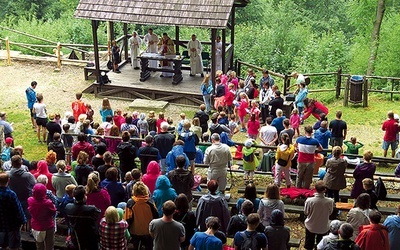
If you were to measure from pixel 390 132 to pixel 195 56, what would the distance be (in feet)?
26.1

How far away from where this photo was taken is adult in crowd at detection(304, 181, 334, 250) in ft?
30.2

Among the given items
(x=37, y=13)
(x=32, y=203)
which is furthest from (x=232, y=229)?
(x=37, y=13)

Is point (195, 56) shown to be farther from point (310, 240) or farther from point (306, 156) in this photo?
point (310, 240)

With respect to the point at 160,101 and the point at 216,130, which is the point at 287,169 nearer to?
the point at 216,130

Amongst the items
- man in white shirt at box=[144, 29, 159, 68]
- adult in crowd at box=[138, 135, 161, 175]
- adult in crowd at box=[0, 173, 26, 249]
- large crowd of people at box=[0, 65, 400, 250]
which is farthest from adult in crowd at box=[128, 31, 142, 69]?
adult in crowd at box=[0, 173, 26, 249]

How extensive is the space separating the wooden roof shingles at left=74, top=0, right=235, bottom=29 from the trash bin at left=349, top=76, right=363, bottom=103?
14.4 feet

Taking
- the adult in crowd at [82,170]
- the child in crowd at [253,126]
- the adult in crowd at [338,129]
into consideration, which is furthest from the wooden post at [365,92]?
the adult in crowd at [82,170]

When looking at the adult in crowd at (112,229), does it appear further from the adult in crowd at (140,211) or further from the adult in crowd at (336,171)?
the adult in crowd at (336,171)

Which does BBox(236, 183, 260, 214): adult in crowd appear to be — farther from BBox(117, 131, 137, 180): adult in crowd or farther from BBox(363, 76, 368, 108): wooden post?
Answer: BBox(363, 76, 368, 108): wooden post

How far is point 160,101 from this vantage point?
19328mm

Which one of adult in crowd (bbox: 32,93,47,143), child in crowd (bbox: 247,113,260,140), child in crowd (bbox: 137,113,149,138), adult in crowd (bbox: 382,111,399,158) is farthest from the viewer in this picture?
adult in crowd (bbox: 32,93,47,143)

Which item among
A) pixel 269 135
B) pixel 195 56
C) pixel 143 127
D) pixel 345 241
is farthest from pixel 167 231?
pixel 195 56

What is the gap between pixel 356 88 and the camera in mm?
19312

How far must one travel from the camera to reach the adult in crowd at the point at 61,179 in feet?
32.4
